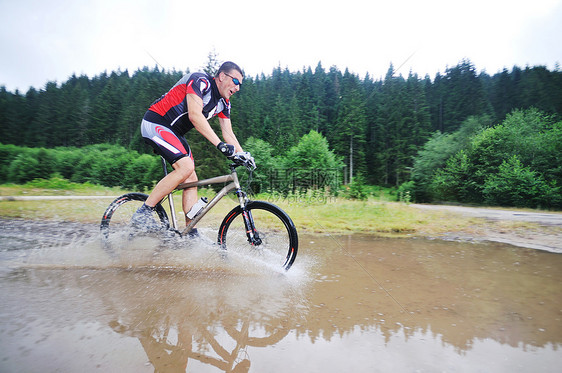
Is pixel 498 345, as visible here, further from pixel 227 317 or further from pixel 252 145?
pixel 252 145

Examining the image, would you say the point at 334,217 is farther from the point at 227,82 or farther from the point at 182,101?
the point at 182,101

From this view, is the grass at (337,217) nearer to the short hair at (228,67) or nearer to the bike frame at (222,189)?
the bike frame at (222,189)

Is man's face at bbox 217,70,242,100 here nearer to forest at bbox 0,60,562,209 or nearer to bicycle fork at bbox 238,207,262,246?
bicycle fork at bbox 238,207,262,246

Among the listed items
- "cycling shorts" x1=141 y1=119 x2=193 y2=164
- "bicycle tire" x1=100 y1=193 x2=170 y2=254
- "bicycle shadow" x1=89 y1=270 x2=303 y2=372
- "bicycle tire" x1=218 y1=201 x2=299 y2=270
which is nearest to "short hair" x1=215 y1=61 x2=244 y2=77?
"cycling shorts" x1=141 y1=119 x2=193 y2=164

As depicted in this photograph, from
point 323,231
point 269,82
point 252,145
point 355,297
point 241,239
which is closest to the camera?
point 355,297

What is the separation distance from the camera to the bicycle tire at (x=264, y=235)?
2.76 m

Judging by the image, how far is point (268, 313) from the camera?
1.86 m

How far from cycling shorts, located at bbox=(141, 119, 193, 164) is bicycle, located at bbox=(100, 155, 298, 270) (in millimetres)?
366

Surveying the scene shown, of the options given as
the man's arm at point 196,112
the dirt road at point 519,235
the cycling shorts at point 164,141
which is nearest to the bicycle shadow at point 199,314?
the cycling shorts at point 164,141

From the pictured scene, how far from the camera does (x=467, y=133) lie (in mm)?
34812

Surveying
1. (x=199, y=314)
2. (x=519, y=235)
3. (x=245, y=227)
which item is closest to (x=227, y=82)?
(x=245, y=227)

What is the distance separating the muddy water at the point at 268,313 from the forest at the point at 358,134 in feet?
20.6

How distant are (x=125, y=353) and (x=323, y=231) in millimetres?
3725

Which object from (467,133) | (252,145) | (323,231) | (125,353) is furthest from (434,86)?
(125,353)
